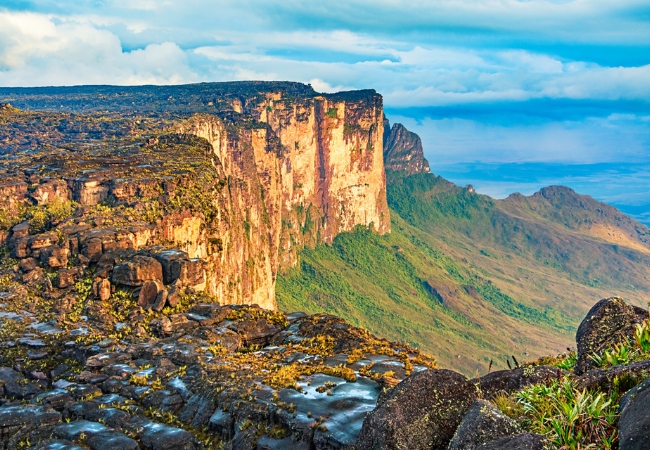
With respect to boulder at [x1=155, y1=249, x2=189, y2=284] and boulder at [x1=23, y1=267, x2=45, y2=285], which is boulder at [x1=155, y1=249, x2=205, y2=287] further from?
boulder at [x1=23, y1=267, x2=45, y2=285]

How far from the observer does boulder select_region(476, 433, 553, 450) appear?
15758mm

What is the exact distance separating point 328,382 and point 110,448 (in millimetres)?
11255

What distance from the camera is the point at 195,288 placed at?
2101 inches

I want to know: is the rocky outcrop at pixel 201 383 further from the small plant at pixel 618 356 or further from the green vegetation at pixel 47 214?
the green vegetation at pixel 47 214

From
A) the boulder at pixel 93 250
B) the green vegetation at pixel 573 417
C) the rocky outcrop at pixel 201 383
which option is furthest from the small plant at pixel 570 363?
the boulder at pixel 93 250

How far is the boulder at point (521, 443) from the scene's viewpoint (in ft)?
51.7

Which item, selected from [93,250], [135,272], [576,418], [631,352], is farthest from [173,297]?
[576,418]

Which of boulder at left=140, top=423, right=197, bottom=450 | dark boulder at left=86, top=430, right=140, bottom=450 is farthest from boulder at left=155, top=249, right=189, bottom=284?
dark boulder at left=86, top=430, right=140, bottom=450

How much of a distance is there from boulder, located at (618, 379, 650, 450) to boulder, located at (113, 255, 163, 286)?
133 feet

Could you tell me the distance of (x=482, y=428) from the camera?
17672mm

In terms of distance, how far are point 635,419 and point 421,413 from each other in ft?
25.3

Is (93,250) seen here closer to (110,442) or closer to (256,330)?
(256,330)

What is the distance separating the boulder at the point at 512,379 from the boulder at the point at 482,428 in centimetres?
409

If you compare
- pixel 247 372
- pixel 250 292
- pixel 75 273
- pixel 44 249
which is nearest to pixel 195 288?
pixel 75 273
